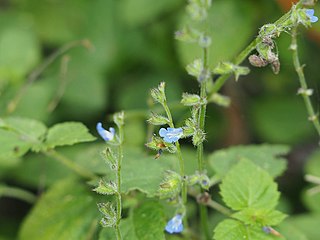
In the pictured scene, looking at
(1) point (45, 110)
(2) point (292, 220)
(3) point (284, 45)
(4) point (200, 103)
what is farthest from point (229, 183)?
(3) point (284, 45)

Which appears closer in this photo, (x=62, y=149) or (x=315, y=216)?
(x=315, y=216)

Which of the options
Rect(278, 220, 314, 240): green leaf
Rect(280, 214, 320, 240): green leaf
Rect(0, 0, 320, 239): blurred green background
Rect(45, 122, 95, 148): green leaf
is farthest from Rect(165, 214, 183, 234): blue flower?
Rect(0, 0, 320, 239): blurred green background

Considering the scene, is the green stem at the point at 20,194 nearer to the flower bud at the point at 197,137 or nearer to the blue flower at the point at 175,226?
the blue flower at the point at 175,226

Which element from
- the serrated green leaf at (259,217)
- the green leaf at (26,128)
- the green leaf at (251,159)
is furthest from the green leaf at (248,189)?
the green leaf at (26,128)

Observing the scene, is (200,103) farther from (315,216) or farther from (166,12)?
(166,12)

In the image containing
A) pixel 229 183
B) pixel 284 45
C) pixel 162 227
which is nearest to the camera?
pixel 162 227

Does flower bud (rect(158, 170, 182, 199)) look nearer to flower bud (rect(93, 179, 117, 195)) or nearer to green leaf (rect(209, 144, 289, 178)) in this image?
flower bud (rect(93, 179, 117, 195))
